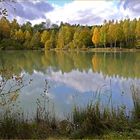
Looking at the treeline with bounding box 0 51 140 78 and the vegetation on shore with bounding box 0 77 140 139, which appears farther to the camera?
the treeline with bounding box 0 51 140 78

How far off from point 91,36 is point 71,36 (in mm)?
6531

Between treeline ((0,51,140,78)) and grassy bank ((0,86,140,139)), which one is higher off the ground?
grassy bank ((0,86,140,139))

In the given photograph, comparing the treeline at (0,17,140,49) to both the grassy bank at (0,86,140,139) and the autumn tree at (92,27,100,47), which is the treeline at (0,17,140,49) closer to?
the autumn tree at (92,27,100,47)

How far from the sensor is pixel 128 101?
38.8ft

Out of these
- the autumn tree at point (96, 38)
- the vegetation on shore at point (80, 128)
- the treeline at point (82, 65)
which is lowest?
the treeline at point (82, 65)

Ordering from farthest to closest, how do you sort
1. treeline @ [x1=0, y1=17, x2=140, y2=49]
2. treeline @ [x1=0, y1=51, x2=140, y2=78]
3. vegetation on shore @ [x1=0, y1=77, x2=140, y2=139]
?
treeline @ [x1=0, y1=17, x2=140, y2=49] < treeline @ [x1=0, y1=51, x2=140, y2=78] < vegetation on shore @ [x1=0, y1=77, x2=140, y2=139]

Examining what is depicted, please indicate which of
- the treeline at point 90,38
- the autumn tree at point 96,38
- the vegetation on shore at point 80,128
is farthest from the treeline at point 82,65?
the autumn tree at point 96,38

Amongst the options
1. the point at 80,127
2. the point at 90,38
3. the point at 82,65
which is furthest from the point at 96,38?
the point at 80,127

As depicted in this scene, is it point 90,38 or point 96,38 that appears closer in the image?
point 96,38

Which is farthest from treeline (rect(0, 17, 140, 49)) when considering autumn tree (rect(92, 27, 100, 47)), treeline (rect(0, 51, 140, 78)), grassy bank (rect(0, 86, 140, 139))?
grassy bank (rect(0, 86, 140, 139))

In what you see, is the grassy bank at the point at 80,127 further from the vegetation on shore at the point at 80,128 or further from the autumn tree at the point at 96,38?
the autumn tree at the point at 96,38

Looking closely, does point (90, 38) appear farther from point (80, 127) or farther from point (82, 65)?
point (80, 127)

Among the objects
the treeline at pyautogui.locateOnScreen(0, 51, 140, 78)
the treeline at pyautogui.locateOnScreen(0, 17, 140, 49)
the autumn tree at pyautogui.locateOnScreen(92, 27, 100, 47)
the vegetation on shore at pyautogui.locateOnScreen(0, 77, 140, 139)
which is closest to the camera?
the vegetation on shore at pyautogui.locateOnScreen(0, 77, 140, 139)

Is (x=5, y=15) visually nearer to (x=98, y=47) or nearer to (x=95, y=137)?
(x=95, y=137)
